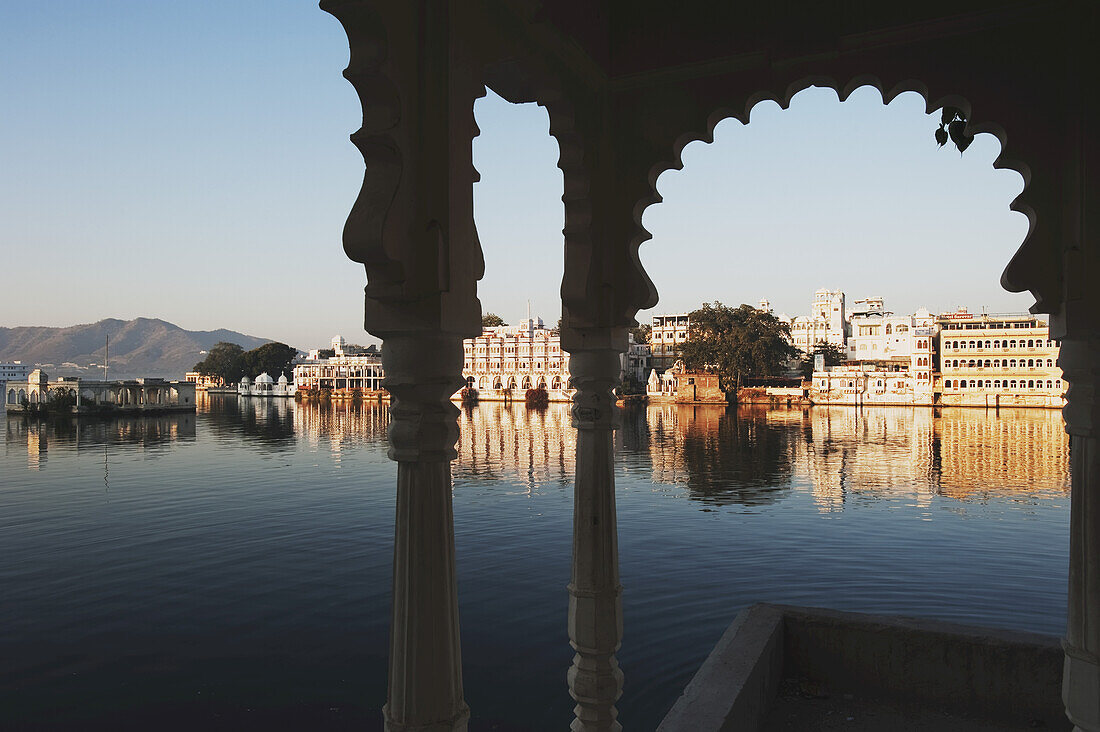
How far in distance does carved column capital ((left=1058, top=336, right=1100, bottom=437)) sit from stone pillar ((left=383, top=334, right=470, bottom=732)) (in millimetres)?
1636

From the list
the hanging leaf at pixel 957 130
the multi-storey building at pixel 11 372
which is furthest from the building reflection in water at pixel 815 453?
the multi-storey building at pixel 11 372

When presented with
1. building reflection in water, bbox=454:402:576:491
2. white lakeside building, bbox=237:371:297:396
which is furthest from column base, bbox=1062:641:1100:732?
white lakeside building, bbox=237:371:297:396

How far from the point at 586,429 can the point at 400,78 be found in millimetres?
1428

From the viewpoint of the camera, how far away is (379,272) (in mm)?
1544

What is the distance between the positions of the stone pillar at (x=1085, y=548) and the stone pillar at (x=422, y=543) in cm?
160

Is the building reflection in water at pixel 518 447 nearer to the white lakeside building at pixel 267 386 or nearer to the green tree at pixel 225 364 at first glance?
the white lakeside building at pixel 267 386

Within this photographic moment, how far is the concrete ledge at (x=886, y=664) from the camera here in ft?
10.7

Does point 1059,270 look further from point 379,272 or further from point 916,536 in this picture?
point 916,536

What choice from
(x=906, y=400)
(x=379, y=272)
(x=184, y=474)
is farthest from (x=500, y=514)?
(x=906, y=400)

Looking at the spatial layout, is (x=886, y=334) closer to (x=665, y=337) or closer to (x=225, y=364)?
(x=665, y=337)

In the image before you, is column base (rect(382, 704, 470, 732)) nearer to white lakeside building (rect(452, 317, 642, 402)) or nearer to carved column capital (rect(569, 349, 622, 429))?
carved column capital (rect(569, 349, 622, 429))

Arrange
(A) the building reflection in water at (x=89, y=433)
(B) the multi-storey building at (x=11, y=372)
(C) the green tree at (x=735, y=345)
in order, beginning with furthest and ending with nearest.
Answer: (B) the multi-storey building at (x=11, y=372) → (C) the green tree at (x=735, y=345) → (A) the building reflection in water at (x=89, y=433)

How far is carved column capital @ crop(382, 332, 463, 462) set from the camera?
1.58 metres

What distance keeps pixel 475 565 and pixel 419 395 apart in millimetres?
11107
